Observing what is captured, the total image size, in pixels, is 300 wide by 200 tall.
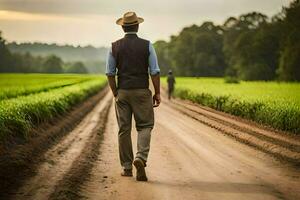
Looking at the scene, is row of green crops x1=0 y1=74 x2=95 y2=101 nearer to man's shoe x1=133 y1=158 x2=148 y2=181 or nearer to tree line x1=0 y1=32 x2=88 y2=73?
man's shoe x1=133 y1=158 x2=148 y2=181

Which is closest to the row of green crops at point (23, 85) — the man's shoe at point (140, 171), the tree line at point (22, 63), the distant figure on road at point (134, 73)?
the distant figure on road at point (134, 73)

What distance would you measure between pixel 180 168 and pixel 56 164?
2221mm

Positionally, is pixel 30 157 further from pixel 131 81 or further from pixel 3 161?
pixel 131 81

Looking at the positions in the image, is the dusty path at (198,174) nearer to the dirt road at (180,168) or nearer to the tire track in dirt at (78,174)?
the dirt road at (180,168)

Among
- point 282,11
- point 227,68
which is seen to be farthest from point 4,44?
point 282,11

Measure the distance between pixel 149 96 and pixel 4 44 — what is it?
9293cm

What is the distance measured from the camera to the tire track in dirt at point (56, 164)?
6.45 meters

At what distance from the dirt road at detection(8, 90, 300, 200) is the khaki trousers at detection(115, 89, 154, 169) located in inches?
17.6

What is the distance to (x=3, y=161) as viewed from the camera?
341 inches

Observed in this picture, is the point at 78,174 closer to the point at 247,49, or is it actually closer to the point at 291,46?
the point at 291,46

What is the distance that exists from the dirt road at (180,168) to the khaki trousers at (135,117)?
446mm

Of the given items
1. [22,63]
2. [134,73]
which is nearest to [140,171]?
[134,73]

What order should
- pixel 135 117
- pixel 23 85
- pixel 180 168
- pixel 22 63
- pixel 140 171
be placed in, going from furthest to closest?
1. pixel 22 63
2. pixel 23 85
3. pixel 180 168
4. pixel 135 117
5. pixel 140 171

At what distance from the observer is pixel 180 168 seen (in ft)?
27.3
